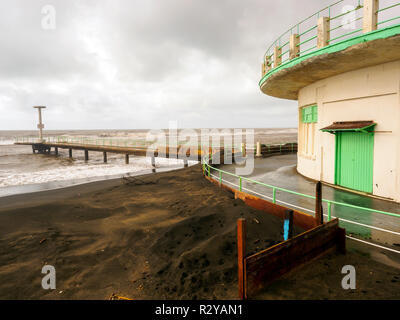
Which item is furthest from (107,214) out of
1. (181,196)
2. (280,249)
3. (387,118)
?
(387,118)

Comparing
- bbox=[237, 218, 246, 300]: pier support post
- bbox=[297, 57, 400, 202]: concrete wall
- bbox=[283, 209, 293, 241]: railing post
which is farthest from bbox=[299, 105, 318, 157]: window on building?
bbox=[237, 218, 246, 300]: pier support post

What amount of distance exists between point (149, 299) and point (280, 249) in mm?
2732

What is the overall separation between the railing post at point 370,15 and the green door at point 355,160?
11.9ft

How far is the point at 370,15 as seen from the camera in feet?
23.4

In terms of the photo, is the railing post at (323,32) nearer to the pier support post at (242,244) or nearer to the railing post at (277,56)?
the railing post at (277,56)

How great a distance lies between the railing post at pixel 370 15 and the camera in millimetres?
7086

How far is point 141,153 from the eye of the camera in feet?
91.5

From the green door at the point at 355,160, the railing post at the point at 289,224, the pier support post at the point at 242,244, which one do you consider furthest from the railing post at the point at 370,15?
the pier support post at the point at 242,244

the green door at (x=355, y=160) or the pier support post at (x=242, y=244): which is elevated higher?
the green door at (x=355, y=160)

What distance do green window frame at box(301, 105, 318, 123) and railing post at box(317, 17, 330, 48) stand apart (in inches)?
149

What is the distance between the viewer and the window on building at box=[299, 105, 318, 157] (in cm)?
1212

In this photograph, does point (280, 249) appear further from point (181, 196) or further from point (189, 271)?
point (181, 196)

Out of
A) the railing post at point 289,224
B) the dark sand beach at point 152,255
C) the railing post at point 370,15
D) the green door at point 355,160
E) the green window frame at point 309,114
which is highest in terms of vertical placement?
the railing post at point 370,15
